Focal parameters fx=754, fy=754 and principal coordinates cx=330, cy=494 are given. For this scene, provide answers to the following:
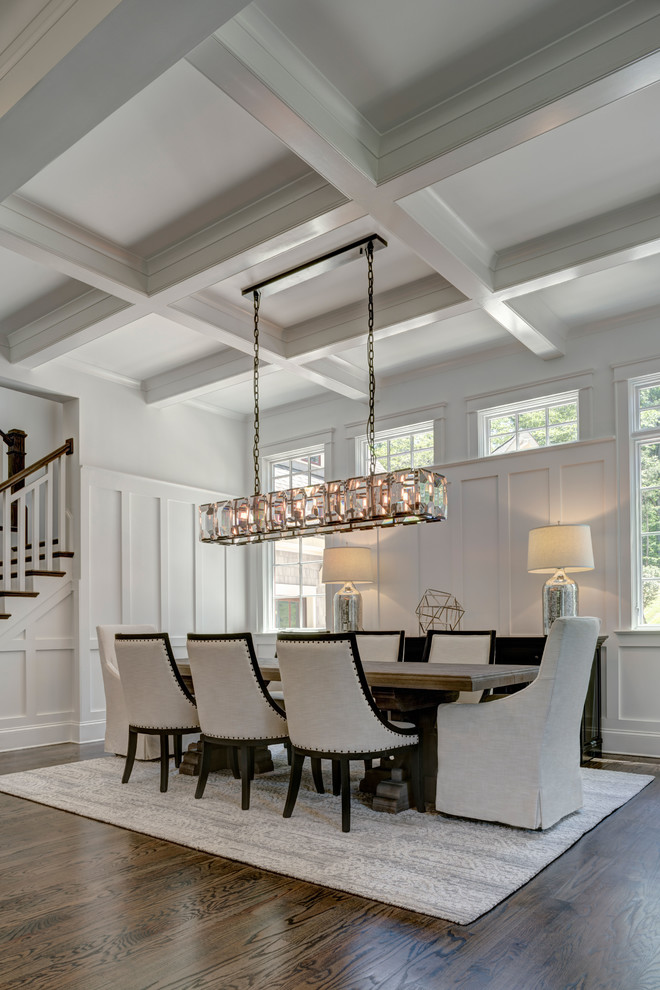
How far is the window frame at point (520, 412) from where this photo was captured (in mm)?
5883

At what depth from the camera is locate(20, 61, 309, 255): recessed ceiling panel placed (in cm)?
327

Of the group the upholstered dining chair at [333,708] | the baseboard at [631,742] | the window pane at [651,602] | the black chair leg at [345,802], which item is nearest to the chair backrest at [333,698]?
the upholstered dining chair at [333,708]

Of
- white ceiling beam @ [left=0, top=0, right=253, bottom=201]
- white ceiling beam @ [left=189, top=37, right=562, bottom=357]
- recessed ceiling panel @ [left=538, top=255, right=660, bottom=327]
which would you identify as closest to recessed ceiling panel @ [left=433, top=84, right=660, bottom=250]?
white ceiling beam @ [left=189, top=37, right=562, bottom=357]

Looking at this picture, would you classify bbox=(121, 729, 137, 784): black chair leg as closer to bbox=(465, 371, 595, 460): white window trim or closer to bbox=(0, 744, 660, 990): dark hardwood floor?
bbox=(0, 744, 660, 990): dark hardwood floor

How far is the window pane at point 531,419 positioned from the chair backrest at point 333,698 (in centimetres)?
337

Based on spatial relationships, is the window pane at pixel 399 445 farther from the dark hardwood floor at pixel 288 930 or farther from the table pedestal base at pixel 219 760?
the dark hardwood floor at pixel 288 930

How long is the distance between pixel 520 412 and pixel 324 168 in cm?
335

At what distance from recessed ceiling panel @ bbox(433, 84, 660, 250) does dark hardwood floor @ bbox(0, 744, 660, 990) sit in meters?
3.14

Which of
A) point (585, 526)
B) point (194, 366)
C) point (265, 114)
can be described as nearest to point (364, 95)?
point (265, 114)

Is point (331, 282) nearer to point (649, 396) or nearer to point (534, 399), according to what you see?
point (534, 399)

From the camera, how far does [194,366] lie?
6668mm

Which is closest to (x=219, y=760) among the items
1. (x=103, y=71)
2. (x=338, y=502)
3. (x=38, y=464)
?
(x=338, y=502)

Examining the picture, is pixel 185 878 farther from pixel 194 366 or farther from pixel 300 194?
pixel 194 366

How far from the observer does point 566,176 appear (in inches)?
150
